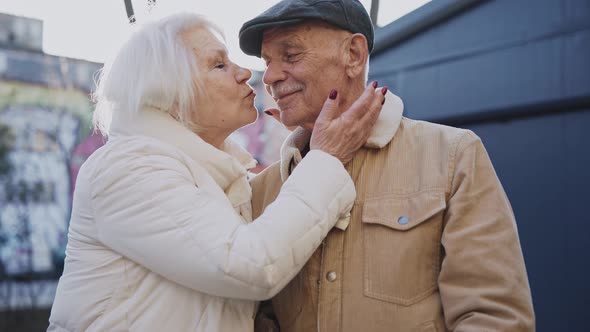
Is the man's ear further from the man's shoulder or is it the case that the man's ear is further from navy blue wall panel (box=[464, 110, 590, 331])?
navy blue wall panel (box=[464, 110, 590, 331])

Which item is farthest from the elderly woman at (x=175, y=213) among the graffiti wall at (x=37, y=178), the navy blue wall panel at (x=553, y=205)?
the graffiti wall at (x=37, y=178)

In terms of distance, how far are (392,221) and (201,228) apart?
58cm

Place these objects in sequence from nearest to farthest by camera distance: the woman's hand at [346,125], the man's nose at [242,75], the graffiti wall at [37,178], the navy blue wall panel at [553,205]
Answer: the woman's hand at [346,125] → the man's nose at [242,75] → the navy blue wall panel at [553,205] → the graffiti wall at [37,178]

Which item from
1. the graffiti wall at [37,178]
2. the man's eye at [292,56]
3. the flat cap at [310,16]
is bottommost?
the graffiti wall at [37,178]

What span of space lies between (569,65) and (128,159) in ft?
8.22

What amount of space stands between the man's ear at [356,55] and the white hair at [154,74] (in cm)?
55

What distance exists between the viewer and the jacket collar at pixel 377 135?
1773 mm

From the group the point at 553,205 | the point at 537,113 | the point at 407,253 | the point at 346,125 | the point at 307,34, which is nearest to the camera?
the point at 407,253

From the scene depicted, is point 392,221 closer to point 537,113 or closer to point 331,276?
point 331,276

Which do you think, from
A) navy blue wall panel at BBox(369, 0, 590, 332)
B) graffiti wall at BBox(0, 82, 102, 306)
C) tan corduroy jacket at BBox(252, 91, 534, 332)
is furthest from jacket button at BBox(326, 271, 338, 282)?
graffiti wall at BBox(0, 82, 102, 306)

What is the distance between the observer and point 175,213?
1.44m

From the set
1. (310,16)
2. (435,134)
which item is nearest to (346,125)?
(435,134)

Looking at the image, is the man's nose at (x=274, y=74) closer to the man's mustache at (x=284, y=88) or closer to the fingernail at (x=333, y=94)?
the man's mustache at (x=284, y=88)

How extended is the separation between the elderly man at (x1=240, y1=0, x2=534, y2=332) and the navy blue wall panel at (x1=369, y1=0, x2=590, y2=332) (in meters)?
1.54
